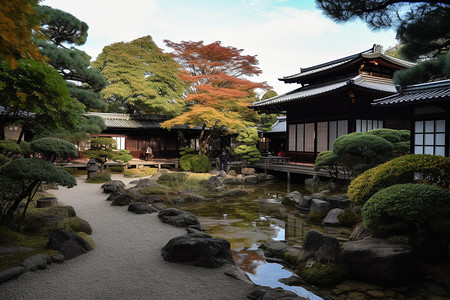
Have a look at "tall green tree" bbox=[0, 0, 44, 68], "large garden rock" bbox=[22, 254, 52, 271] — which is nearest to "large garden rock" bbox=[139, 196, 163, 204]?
"large garden rock" bbox=[22, 254, 52, 271]

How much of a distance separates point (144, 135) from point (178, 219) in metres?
21.0

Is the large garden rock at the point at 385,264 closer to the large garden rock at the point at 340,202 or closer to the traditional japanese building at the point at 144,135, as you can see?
the large garden rock at the point at 340,202

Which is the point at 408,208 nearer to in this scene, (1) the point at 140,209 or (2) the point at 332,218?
(2) the point at 332,218

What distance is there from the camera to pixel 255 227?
366 inches

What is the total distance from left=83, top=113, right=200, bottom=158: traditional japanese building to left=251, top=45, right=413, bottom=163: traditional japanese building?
9.54 metres

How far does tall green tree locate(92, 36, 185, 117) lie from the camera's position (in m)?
25.1

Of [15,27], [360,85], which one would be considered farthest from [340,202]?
[15,27]

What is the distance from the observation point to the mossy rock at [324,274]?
17.7ft

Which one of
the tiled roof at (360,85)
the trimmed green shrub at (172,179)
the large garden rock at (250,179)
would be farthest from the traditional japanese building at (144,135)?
the tiled roof at (360,85)

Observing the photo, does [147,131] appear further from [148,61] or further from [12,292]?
[12,292]

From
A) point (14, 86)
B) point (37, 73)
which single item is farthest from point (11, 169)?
point (37, 73)

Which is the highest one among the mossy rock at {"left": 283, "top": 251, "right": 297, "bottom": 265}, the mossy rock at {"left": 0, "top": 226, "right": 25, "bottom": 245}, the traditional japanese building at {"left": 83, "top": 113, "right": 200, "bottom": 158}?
the traditional japanese building at {"left": 83, "top": 113, "right": 200, "bottom": 158}

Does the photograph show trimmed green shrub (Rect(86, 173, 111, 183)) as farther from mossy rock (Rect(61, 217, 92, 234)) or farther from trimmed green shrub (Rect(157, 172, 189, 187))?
mossy rock (Rect(61, 217, 92, 234))

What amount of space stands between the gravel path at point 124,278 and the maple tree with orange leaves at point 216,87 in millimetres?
14409
